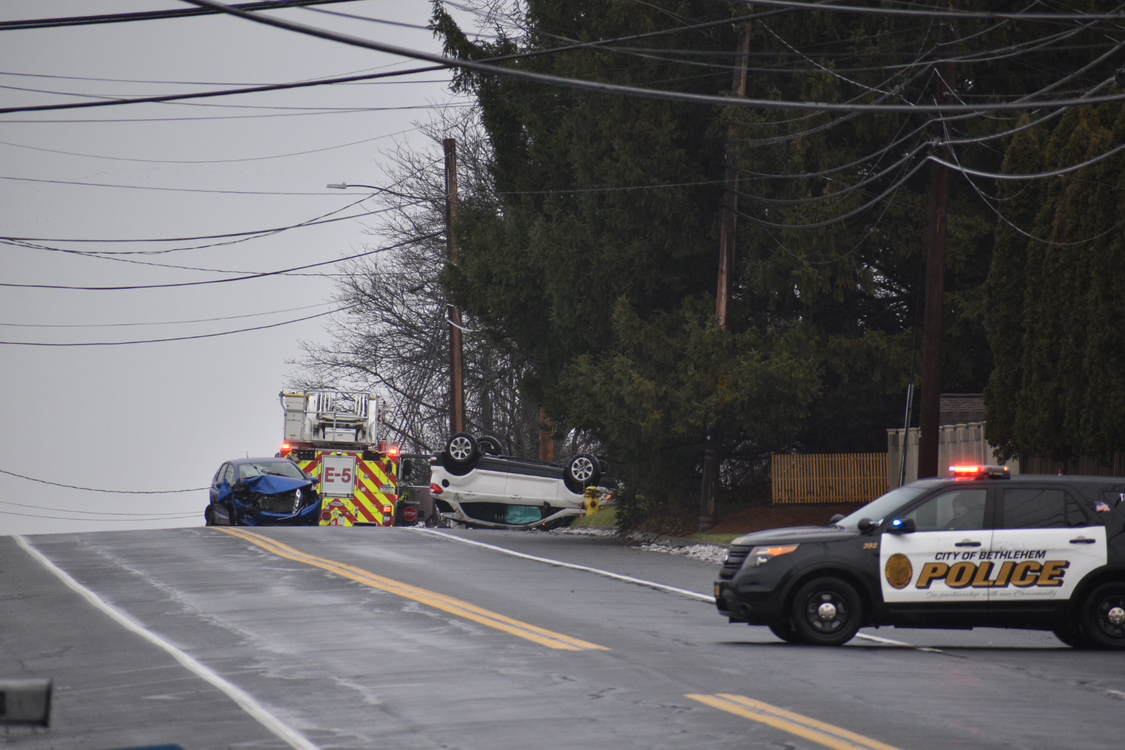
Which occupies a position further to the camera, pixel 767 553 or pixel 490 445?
pixel 490 445

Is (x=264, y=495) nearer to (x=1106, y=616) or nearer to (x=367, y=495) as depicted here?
(x=367, y=495)

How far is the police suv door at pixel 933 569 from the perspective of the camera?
531 inches

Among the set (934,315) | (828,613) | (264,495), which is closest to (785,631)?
(828,613)

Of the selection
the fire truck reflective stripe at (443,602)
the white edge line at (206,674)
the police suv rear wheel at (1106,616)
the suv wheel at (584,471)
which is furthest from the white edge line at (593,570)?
the white edge line at (206,674)

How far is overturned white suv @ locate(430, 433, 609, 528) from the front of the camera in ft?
107

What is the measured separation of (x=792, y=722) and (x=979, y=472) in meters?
5.72

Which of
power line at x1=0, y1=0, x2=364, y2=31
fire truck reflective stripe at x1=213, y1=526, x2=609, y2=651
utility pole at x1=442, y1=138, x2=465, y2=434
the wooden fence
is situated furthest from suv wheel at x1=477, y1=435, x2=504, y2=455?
power line at x1=0, y1=0, x2=364, y2=31

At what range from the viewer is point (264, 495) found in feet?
103

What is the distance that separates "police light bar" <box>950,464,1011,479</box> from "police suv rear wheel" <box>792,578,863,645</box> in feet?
5.47

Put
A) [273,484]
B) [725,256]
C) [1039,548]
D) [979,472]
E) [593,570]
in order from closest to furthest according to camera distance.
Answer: [1039,548]
[979,472]
[593,570]
[725,256]
[273,484]

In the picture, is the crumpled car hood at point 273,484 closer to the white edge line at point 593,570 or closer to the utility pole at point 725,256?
the white edge line at point 593,570

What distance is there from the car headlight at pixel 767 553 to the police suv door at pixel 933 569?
88cm

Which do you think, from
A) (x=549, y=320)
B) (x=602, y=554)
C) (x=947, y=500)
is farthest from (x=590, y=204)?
(x=947, y=500)

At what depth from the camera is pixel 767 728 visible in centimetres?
891
